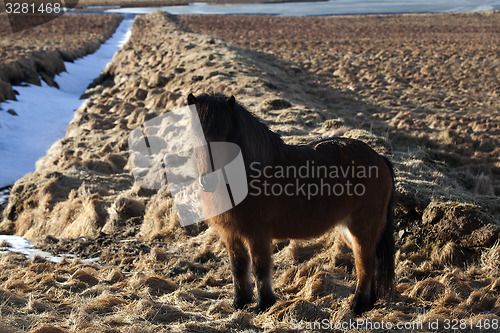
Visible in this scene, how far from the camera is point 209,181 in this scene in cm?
332

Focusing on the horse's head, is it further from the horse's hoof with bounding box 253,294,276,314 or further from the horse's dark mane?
the horse's hoof with bounding box 253,294,276,314

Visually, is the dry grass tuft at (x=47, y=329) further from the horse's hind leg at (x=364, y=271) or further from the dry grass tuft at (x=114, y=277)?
the horse's hind leg at (x=364, y=271)

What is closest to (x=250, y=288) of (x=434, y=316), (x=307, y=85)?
(x=434, y=316)

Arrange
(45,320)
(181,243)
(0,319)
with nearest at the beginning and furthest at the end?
(0,319) < (45,320) < (181,243)

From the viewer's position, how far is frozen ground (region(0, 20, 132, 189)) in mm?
12398

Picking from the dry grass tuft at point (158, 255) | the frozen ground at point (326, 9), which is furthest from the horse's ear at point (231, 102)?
the frozen ground at point (326, 9)

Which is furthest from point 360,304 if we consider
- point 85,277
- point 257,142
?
point 85,277

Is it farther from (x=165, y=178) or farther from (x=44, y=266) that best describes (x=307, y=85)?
(x=44, y=266)

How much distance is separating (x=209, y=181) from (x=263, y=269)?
3.57 ft

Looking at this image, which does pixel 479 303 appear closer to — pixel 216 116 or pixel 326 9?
pixel 216 116

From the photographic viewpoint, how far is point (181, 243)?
20.5ft

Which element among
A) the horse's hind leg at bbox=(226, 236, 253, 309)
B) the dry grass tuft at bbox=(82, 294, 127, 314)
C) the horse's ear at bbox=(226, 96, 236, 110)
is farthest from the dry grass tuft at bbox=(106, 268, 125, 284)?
the horse's ear at bbox=(226, 96, 236, 110)

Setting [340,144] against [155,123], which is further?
[155,123]

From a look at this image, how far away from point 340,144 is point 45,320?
3148 millimetres
